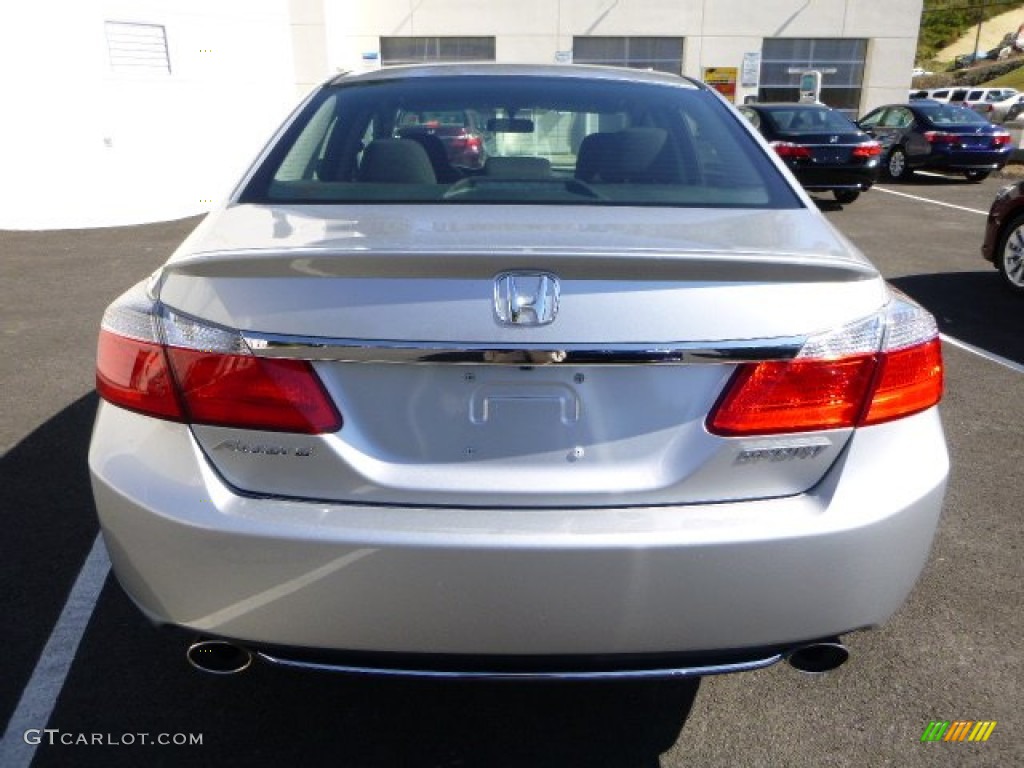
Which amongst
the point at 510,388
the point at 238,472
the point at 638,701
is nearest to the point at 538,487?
the point at 510,388

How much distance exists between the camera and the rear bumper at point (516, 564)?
1722 millimetres

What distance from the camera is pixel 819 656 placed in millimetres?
1969

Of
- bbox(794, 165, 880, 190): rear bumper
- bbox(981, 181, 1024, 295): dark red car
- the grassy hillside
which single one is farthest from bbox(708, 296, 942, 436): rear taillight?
the grassy hillside

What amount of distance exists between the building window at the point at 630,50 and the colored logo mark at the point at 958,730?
1012 inches

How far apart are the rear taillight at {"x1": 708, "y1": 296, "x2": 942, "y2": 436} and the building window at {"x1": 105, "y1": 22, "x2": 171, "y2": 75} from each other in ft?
38.5

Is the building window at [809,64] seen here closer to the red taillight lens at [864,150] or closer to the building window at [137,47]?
the red taillight lens at [864,150]

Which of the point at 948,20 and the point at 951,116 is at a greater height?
the point at 948,20

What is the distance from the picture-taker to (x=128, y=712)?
94.1 inches

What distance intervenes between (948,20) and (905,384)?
119707 mm

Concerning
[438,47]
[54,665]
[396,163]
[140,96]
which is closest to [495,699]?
[54,665]

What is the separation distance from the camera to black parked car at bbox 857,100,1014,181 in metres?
16.2

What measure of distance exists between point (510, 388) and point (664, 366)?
12.0 inches

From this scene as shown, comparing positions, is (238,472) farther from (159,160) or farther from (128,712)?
(159,160)

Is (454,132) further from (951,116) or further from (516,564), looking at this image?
(951,116)
